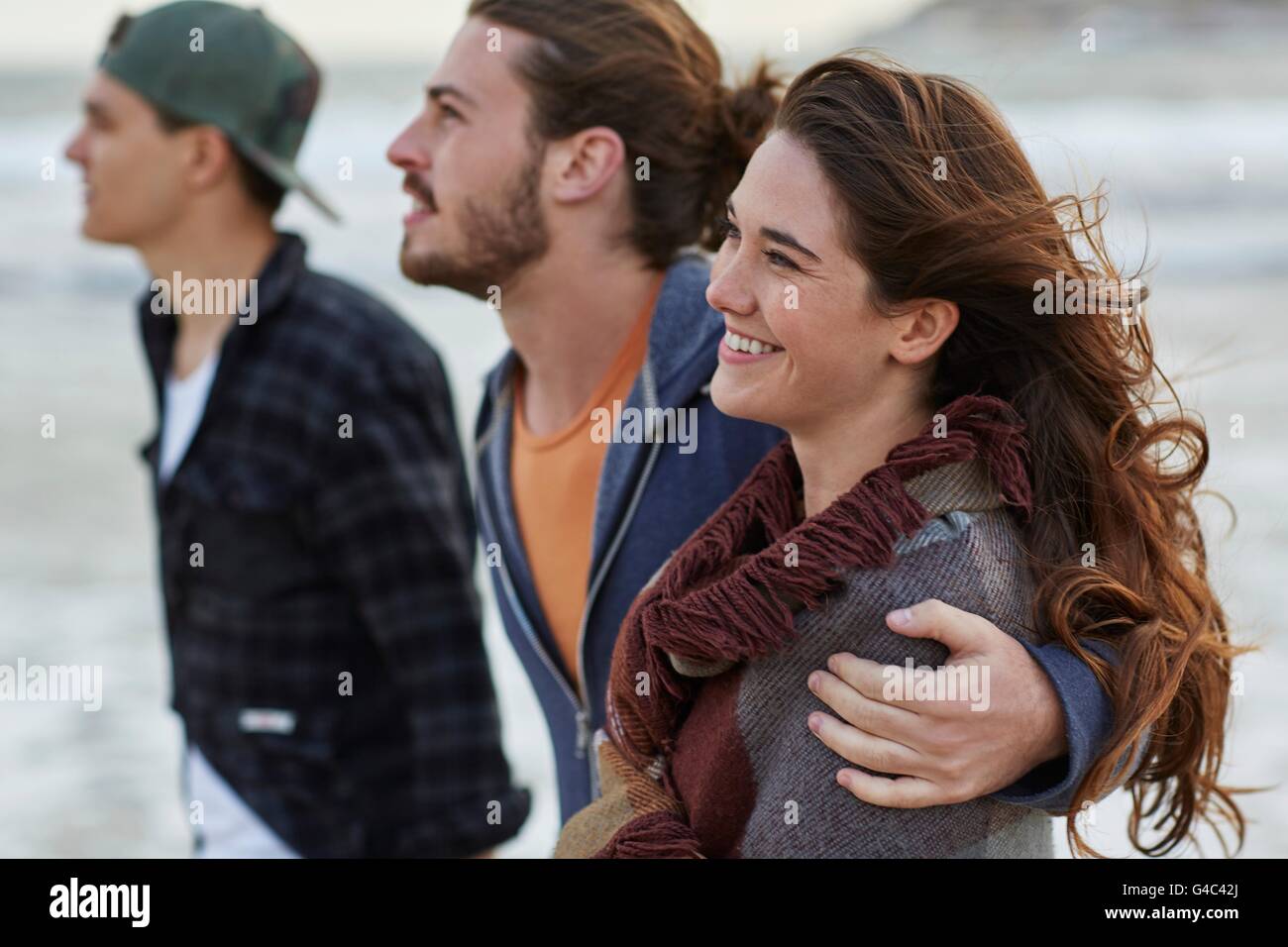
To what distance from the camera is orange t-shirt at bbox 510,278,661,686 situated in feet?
8.38

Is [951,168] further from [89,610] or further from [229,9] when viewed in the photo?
[89,610]

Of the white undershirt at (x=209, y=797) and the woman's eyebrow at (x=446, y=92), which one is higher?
the woman's eyebrow at (x=446, y=92)

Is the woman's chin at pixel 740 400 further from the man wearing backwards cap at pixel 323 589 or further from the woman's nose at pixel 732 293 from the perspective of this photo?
the man wearing backwards cap at pixel 323 589

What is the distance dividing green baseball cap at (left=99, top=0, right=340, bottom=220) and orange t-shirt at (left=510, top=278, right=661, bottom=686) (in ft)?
4.02

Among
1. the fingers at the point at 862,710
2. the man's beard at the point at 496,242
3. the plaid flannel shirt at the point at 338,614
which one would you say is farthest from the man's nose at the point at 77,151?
the fingers at the point at 862,710

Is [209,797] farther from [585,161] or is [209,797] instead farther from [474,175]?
[585,161]

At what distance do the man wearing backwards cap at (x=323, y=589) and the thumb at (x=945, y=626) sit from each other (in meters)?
1.55

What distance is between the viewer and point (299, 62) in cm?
356

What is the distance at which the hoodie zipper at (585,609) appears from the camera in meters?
2.41

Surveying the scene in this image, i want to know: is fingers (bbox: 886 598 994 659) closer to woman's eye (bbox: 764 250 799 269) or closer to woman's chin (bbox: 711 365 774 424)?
woman's chin (bbox: 711 365 774 424)

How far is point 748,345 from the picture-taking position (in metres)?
1.92

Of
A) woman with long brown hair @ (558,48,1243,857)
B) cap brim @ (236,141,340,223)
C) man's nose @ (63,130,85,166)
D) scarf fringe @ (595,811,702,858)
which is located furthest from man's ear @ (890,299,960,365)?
man's nose @ (63,130,85,166)

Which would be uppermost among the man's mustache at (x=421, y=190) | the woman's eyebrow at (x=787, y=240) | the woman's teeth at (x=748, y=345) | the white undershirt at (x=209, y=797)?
the man's mustache at (x=421, y=190)
